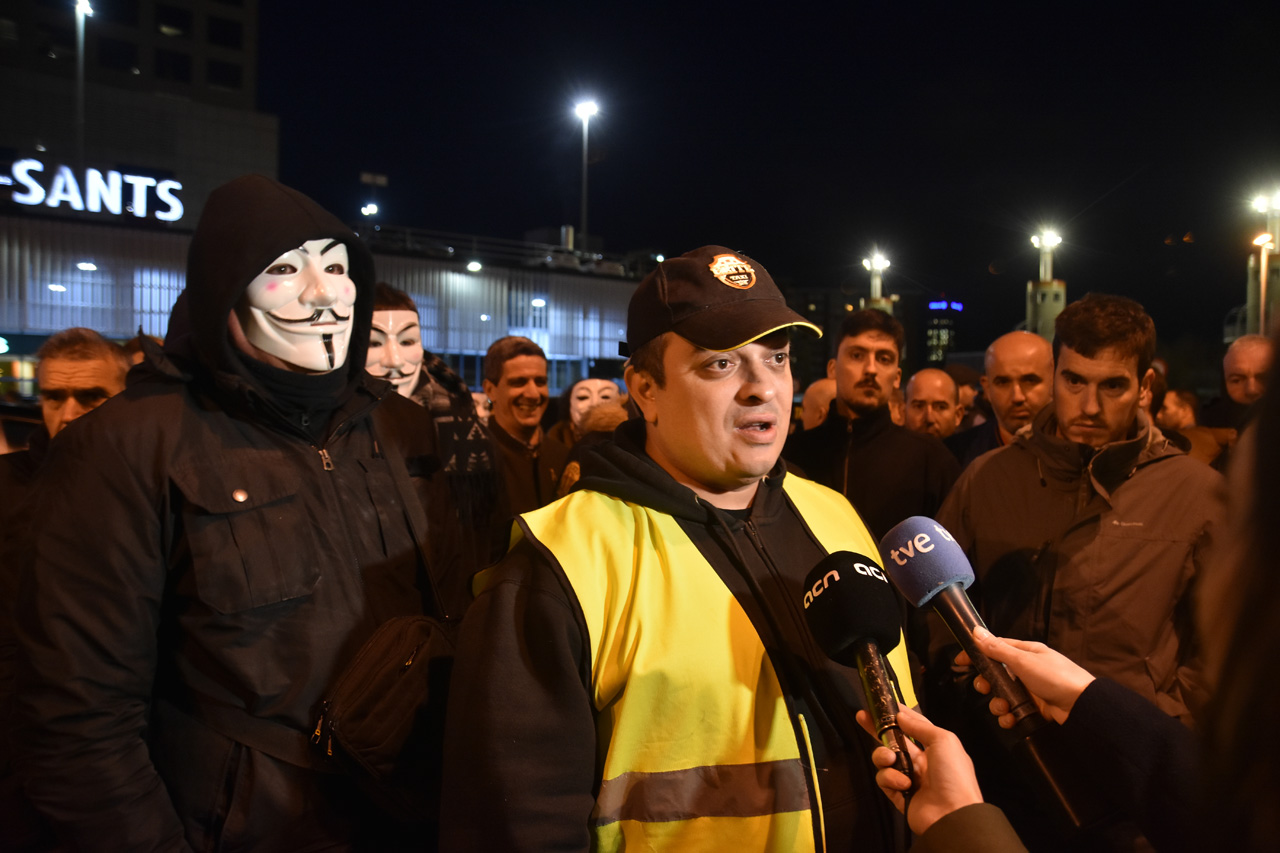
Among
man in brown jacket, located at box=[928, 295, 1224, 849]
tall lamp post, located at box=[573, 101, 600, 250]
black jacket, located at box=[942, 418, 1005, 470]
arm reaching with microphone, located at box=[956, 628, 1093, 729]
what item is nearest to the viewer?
arm reaching with microphone, located at box=[956, 628, 1093, 729]

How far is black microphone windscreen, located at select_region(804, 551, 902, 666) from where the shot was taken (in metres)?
1.70

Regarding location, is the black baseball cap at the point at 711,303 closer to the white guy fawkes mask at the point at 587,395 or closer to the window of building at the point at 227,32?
the white guy fawkes mask at the point at 587,395

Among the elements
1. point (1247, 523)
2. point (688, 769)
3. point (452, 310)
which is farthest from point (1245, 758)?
point (452, 310)

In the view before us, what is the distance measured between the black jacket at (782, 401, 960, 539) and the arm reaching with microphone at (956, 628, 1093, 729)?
2260 millimetres

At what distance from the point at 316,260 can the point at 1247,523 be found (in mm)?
2208

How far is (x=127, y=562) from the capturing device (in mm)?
1857

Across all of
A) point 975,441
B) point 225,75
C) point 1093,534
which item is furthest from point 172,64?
point 1093,534

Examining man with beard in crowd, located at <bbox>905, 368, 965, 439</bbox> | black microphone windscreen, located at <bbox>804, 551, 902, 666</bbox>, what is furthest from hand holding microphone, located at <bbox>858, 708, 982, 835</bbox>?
man with beard in crowd, located at <bbox>905, 368, 965, 439</bbox>

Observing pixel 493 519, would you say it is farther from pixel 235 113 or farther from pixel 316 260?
pixel 235 113

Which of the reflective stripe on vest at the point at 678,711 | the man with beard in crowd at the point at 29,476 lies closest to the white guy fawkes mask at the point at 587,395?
the man with beard in crowd at the point at 29,476

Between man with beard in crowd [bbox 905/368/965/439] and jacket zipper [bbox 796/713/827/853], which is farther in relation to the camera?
man with beard in crowd [bbox 905/368/965/439]

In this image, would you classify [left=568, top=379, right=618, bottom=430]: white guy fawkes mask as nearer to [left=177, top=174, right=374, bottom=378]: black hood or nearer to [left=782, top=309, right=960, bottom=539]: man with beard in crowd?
[left=782, top=309, right=960, bottom=539]: man with beard in crowd

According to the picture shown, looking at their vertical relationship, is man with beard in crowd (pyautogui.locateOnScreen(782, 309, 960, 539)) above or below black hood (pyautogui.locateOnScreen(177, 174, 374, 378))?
below

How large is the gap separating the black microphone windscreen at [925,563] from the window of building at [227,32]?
44429 mm
